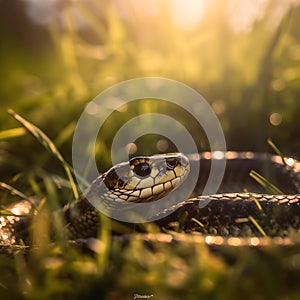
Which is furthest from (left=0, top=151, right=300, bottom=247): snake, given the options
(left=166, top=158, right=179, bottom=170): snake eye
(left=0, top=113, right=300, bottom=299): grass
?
(left=0, top=113, right=300, bottom=299): grass

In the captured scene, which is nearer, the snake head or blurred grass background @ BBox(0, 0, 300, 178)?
the snake head

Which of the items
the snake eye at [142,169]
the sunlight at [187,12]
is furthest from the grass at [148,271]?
the sunlight at [187,12]

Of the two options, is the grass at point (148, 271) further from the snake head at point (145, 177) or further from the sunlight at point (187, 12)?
the sunlight at point (187, 12)

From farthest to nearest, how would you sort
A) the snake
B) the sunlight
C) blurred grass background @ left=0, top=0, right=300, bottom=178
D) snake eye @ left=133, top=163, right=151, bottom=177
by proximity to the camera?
the sunlight < blurred grass background @ left=0, top=0, right=300, bottom=178 < snake eye @ left=133, top=163, right=151, bottom=177 < the snake

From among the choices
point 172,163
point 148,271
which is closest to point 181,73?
point 172,163

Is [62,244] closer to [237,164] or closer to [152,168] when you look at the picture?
[152,168]

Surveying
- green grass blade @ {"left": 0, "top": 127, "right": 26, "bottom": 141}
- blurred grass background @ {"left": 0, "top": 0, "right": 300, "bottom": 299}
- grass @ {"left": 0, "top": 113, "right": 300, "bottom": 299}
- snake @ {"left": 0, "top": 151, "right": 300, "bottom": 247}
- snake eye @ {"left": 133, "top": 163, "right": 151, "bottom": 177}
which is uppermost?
blurred grass background @ {"left": 0, "top": 0, "right": 300, "bottom": 299}

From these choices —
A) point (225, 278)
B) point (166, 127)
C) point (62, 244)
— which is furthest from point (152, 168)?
point (225, 278)

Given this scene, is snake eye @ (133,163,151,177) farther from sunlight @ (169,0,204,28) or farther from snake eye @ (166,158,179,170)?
sunlight @ (169,0,204,28)

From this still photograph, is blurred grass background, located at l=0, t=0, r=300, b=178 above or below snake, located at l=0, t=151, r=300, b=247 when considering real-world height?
above
